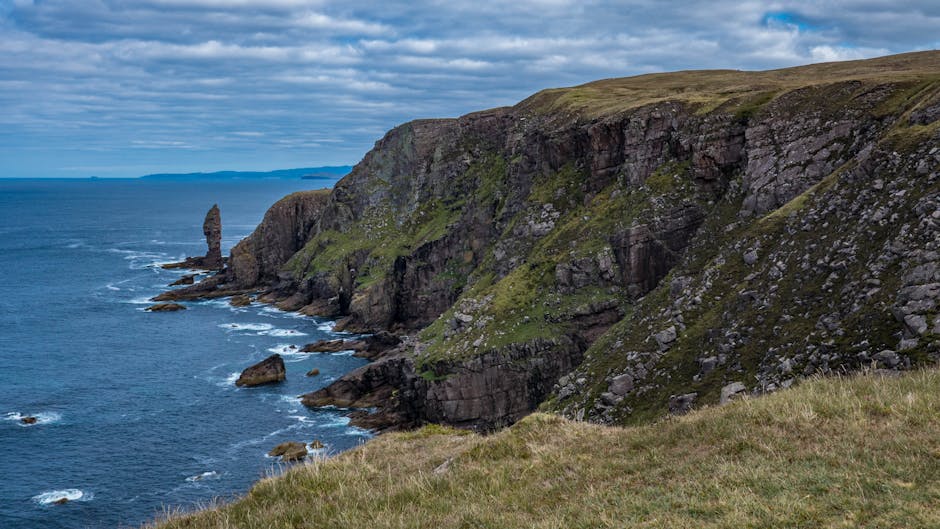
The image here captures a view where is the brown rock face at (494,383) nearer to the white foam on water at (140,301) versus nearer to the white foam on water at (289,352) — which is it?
the white foam on water at (289,352)

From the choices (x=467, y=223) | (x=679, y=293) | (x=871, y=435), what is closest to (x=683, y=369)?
(x=679, y=293)

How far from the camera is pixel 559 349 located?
60.5 metres

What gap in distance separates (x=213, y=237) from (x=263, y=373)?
266ft

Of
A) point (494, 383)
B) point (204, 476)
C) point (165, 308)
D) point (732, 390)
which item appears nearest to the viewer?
point (732, 390)

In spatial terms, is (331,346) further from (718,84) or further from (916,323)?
(916,323)

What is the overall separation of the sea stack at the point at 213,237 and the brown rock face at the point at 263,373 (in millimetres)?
76556

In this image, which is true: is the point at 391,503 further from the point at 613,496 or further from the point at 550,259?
the point at 550,259

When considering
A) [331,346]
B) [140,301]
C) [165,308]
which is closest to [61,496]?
[331,346]

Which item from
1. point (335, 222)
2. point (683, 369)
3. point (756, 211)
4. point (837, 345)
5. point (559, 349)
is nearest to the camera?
point (837, 345)

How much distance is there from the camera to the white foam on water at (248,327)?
347 feet

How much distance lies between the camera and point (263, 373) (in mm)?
80938

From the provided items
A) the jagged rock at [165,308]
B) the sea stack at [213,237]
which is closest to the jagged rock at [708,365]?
the jagged rock at [165,308]

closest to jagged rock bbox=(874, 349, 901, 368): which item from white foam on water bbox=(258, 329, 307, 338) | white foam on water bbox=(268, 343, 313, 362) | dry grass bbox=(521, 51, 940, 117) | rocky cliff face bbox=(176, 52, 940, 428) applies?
rocky cliff face bbox=(176, 52, 940, 428)

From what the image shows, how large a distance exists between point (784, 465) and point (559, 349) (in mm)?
47122
